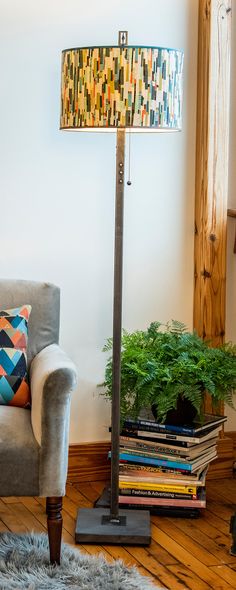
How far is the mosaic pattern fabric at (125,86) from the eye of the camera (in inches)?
111

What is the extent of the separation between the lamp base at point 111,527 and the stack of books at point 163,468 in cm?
9

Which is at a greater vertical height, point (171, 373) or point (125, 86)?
point (125, 86)

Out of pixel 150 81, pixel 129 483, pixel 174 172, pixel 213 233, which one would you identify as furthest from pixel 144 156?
pixel 129 483

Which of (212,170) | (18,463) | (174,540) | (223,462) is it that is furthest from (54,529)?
(212,170)

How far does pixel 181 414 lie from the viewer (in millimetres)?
3316

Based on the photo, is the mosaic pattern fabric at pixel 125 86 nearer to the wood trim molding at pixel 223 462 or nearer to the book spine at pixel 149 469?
the book spine at pixel 149 469

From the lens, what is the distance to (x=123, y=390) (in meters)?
3.26

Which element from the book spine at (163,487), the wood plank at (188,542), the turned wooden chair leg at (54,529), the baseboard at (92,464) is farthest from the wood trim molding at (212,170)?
the turned wooden chair leg at (54,529)

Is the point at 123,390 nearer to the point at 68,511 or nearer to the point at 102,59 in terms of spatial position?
the point at 68,511

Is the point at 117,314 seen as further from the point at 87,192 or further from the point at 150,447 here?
the point at 87,192

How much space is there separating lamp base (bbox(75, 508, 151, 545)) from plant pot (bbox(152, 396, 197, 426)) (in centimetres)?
33

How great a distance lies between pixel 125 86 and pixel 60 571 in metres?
1.41

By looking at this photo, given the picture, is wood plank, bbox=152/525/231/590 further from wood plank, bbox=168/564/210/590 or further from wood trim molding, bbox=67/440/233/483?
wood trim molding, bbox=67/440/233/483

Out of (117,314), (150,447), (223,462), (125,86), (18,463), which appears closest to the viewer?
(18,463)
